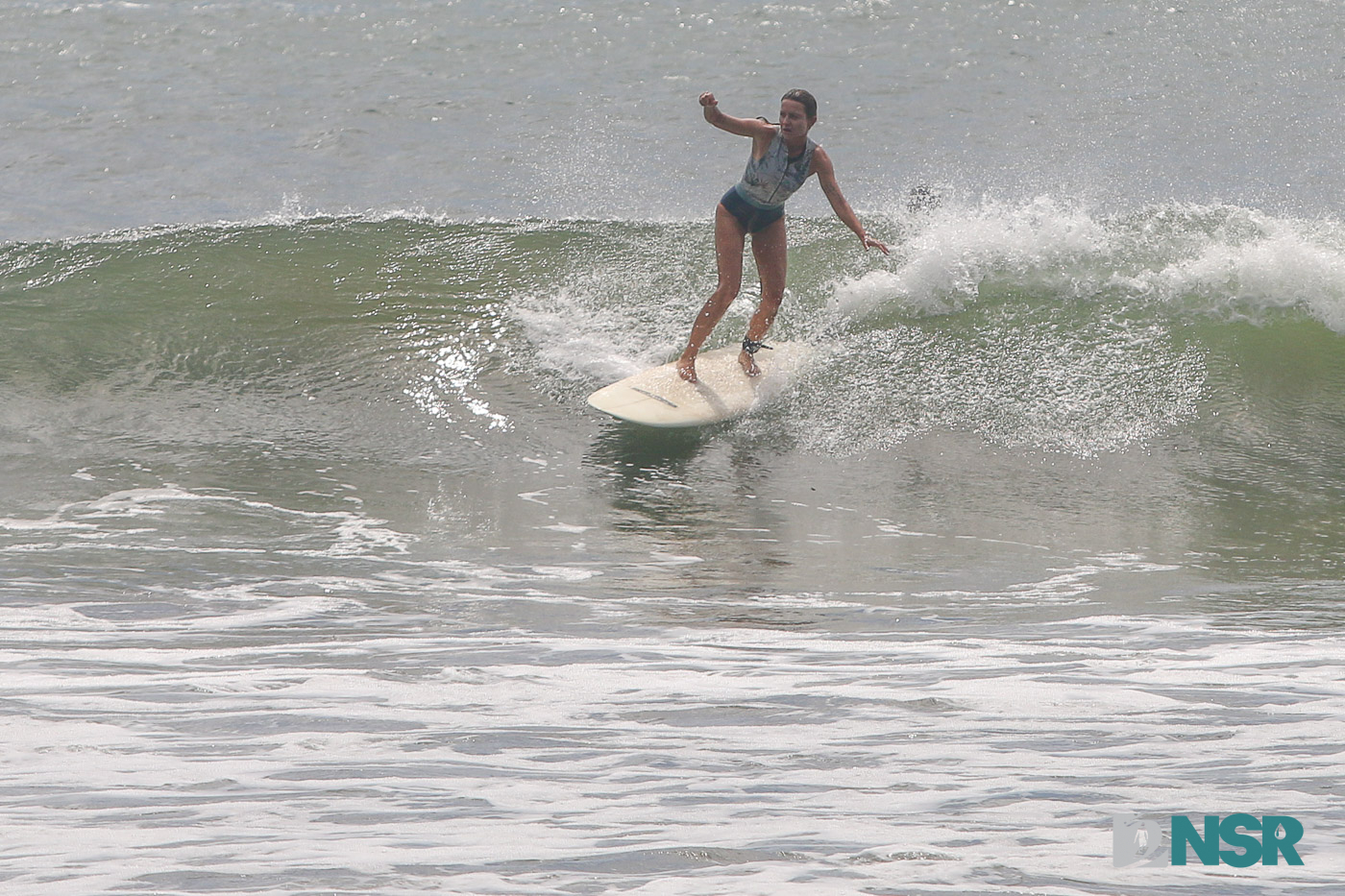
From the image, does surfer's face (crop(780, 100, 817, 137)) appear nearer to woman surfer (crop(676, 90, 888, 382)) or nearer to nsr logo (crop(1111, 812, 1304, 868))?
woman surfer (crop(676, 90, 888, 382))

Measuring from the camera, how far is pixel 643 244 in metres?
10.1

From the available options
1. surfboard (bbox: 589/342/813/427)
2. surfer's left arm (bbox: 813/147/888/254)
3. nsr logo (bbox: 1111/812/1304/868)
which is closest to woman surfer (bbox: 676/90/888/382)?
surfer's left arm (bbox: 813/147/888/254)

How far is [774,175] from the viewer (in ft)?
23.6

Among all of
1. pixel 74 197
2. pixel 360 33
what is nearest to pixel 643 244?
pixel 74 197

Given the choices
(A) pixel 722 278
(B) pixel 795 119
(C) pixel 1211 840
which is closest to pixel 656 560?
(A) pixel 722 278

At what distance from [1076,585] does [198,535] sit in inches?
163

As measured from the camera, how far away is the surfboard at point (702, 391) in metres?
7.47

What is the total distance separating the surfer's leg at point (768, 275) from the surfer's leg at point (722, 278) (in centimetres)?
13

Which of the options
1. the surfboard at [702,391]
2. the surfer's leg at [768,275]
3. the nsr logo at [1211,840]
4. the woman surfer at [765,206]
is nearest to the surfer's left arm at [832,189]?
the woman surfer at [765,206]

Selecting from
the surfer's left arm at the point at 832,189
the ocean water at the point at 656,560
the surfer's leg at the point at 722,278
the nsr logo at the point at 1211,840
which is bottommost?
the nsr logo at the point at 1211,840

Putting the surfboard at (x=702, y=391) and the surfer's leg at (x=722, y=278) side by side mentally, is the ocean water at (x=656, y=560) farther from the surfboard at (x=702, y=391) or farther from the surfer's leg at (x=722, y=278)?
the surfer's leg at (x=722, y=278)

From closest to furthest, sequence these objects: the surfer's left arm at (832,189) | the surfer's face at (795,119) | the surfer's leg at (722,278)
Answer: the surfer's face at (795,119)
the surfer's left arm at (832,189)
the surfer's leg at (722,278)

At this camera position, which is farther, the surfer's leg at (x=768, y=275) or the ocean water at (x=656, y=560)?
the surfer's leg at (x=768, y=275)

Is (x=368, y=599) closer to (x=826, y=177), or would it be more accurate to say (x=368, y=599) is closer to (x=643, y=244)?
(x=826, y=177)
